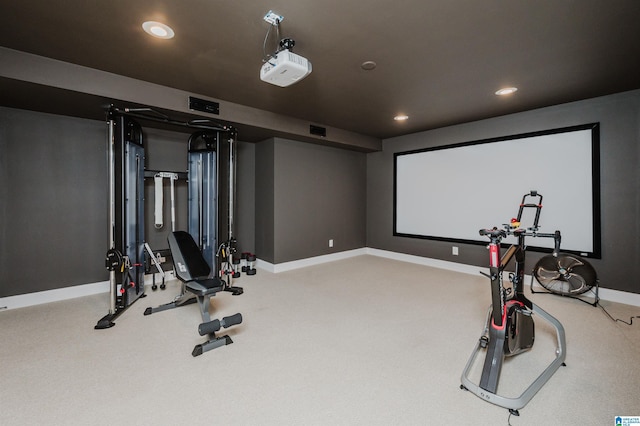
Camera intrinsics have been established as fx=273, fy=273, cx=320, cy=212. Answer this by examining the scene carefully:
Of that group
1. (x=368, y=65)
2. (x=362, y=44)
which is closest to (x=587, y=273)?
(x=368, y=65)

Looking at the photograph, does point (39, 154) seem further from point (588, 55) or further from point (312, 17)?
point (588, 55)

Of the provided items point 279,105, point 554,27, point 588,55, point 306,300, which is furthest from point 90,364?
point 588,55

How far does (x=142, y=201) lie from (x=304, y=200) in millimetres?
2649

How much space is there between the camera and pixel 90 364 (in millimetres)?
2102

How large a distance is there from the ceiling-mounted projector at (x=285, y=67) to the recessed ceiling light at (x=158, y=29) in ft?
2.70

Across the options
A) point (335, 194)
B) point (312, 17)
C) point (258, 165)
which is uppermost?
point (312, 17)

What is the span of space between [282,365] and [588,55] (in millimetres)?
3858

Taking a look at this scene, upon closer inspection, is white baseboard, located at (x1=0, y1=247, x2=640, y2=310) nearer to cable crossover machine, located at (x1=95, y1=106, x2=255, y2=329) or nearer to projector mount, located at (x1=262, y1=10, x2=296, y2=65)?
cable crossover machine, located at (x1=95, y1=106, x2=255, y2=329)

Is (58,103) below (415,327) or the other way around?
the other way around

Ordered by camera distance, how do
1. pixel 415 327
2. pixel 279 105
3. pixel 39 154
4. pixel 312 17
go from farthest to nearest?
pixel 279 105
pixel 39 154
pixel 415 327
pixel 312 17

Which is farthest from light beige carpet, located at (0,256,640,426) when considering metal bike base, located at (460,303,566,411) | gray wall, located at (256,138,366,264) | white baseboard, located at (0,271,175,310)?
gray wall, located at (256,138,366,264)

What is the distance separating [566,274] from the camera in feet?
11.0

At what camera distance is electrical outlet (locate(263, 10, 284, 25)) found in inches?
76.9

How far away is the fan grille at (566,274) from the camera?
10.6ft
